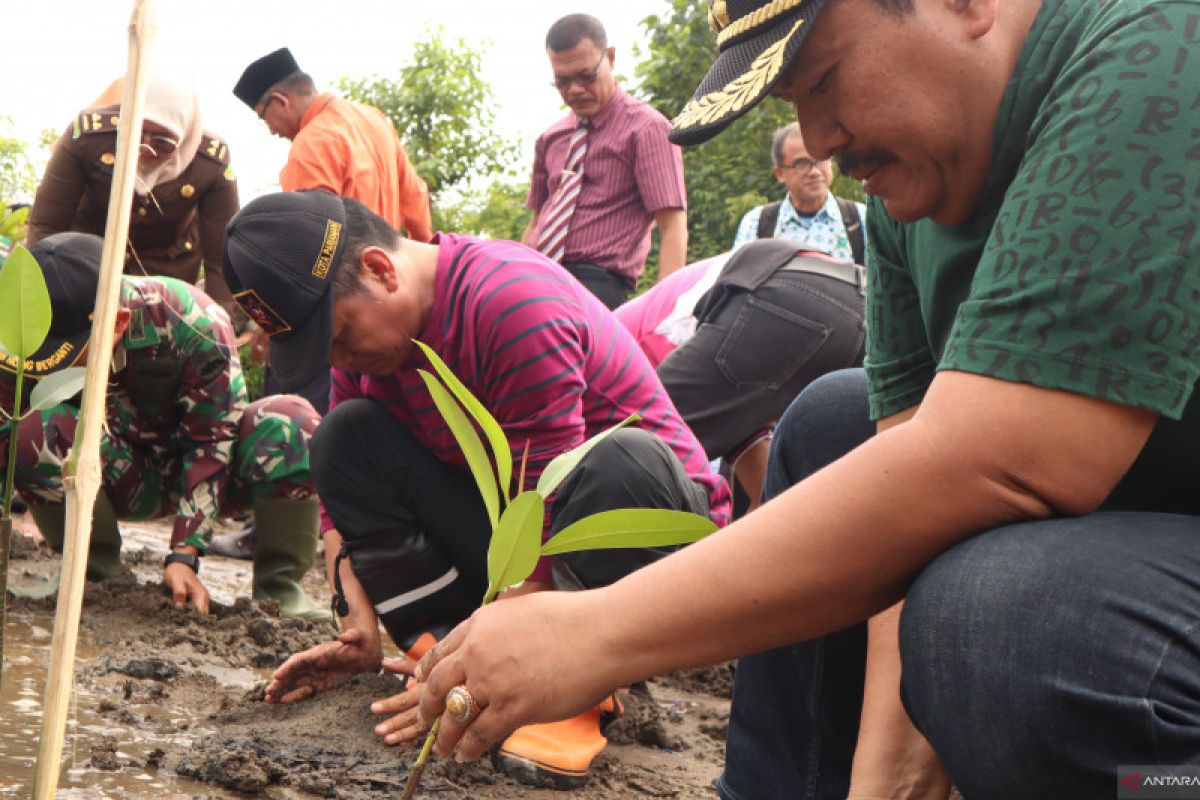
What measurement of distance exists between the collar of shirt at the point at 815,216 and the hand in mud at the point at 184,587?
2.45m

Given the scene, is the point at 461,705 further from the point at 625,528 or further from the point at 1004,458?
the point at 1004,458

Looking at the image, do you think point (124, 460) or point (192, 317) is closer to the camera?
point (192, 317)

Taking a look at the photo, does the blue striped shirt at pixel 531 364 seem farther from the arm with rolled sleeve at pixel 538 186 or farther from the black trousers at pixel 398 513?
the arm with rolled sleeve at pixel 538 186

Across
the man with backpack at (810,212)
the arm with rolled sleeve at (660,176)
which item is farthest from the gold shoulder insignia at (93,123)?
the man with backpack at (810,212)

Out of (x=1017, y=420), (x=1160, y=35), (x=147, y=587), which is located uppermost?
(x=1160, y=35)

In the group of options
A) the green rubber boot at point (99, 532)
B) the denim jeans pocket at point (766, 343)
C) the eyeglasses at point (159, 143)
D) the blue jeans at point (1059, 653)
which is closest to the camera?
the blue jeans at point (1059, 653)

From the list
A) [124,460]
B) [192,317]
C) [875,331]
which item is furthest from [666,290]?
[875,331]

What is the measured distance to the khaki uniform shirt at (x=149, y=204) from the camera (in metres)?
3.97

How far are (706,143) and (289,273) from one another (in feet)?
25.1

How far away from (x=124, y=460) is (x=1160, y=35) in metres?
3.04

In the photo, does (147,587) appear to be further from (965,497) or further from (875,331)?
(965,497)

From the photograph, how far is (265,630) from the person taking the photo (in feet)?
9.29

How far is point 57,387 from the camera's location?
98cm

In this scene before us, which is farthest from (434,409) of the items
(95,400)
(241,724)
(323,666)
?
(95,400)
